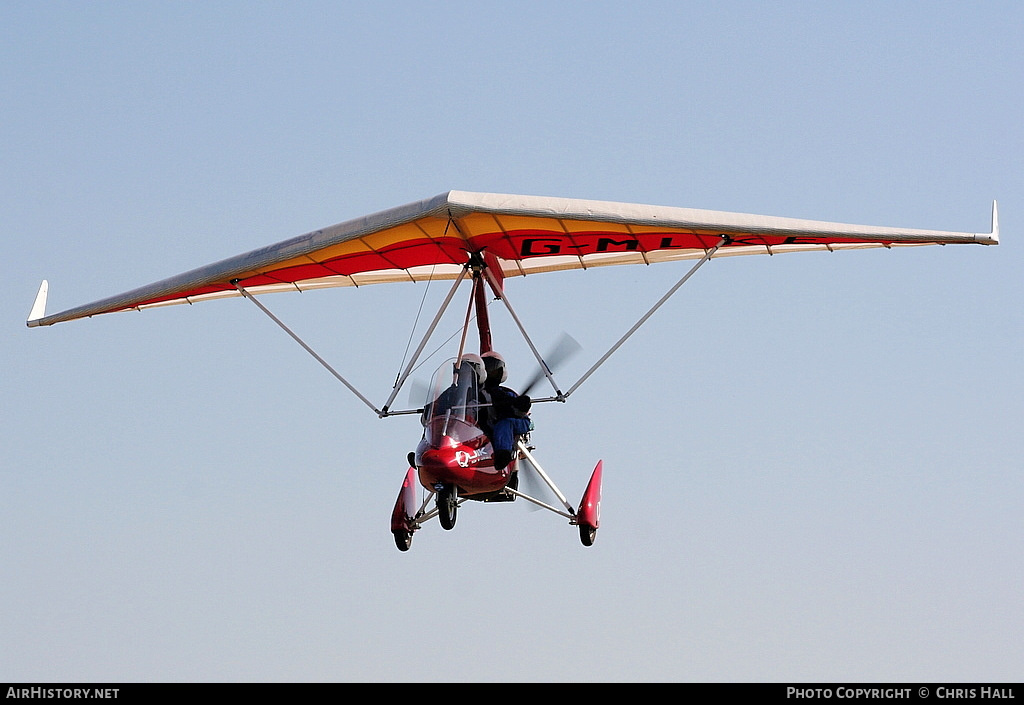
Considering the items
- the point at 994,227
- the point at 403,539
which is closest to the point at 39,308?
the point at 403,539

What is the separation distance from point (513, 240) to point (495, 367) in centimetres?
180

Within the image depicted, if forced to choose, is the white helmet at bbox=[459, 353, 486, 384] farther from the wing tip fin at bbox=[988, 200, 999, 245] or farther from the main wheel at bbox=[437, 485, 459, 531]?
the wing tip fin at bbox=[988, 200, 999, 245]

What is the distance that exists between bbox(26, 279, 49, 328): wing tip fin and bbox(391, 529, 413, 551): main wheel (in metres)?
8.88

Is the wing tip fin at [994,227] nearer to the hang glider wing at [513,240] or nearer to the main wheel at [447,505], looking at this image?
the hang glider wing at [513,240]

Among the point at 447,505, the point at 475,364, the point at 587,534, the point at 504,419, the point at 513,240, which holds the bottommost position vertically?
the point at 447,505

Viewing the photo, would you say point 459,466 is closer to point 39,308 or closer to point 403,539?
point 403,539

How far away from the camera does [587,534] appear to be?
22234mm

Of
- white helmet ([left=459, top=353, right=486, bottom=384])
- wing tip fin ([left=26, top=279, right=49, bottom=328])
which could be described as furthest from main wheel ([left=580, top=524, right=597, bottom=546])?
wing tip fin ([left=26, top=279, right=49, bottom=328])

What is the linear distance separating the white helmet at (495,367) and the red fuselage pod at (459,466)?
1339 millimetres
